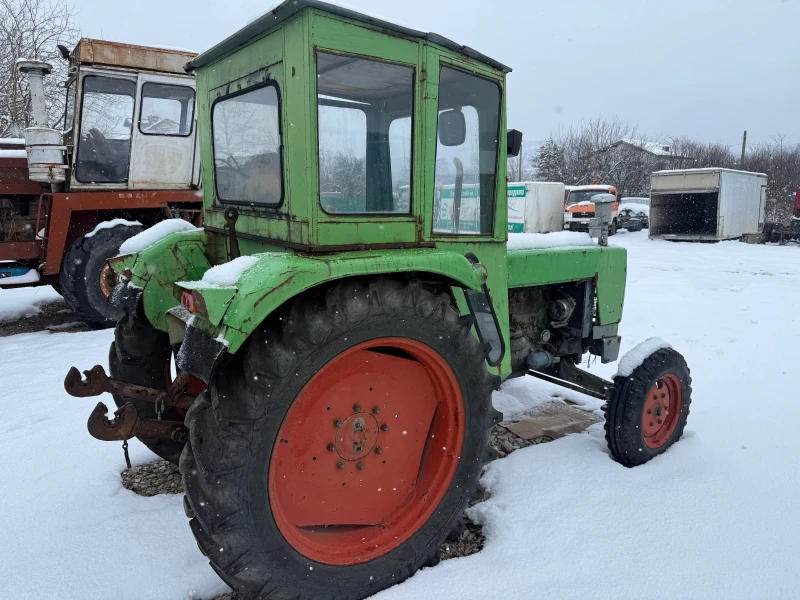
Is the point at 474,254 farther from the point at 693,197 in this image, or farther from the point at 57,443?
the point at 693,197

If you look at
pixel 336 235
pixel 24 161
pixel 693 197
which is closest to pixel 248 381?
pixel 336 235

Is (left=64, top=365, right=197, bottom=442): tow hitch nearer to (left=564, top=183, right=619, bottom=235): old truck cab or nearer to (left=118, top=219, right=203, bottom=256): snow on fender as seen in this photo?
(left=118, top=219, right=203, bottom=256): snow on fender

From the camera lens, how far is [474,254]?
104 inches

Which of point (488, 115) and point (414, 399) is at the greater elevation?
point (488, 115)

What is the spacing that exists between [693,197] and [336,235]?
61.4 ft

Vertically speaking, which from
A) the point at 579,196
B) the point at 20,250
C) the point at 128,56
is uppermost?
the point at 128,56

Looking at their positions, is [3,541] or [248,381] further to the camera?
[3,541]

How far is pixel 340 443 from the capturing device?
218 cm

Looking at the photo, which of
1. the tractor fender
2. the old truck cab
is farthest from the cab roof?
the old truck cab

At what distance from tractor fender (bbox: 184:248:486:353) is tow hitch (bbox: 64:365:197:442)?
0.67 m

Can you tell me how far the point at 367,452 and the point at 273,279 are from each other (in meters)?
0.88

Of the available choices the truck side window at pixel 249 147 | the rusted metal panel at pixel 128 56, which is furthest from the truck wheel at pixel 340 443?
the rusted metal panel at pixel 128 56

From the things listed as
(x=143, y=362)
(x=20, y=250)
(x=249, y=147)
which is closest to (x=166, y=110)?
(x=20, y=250)

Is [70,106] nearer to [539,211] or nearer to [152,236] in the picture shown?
[152,236]
